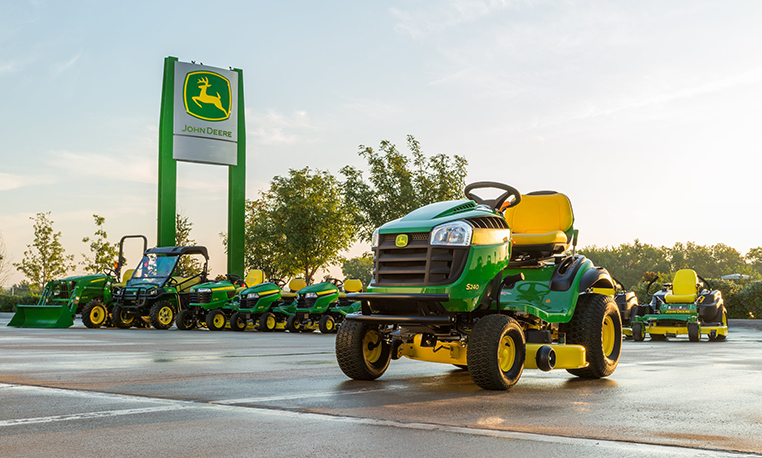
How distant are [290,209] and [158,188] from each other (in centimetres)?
1185

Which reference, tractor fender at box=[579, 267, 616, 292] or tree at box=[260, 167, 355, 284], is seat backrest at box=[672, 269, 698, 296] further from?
tree at box=[260, 167, 355, 284]

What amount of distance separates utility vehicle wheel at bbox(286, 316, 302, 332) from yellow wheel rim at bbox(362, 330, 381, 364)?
50.0ft

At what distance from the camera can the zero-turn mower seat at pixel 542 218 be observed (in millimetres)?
8367

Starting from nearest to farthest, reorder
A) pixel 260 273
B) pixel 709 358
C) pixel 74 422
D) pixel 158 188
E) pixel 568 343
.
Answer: pixel 74 422 < pixel 568 343 < pixel 709 358 < pixel 260 273 < pixel 158 188

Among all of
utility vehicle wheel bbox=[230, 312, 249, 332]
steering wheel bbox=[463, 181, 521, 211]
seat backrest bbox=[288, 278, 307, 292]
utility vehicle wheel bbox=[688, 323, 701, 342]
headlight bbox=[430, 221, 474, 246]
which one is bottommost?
utility vehicle wheel bbox=[688, 323, 701, 342]

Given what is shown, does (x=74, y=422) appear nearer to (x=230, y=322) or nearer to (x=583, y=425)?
(x=583, y=425)

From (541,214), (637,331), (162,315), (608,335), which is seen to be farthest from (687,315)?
(162,315)

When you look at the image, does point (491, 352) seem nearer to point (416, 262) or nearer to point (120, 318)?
point (416, 262)

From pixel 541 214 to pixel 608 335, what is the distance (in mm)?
1590

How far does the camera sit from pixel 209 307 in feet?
78.2

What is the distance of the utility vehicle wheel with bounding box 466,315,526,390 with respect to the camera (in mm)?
6680

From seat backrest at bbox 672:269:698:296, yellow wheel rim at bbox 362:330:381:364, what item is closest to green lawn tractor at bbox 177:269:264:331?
seat backrest at bbox 672:269:698:296

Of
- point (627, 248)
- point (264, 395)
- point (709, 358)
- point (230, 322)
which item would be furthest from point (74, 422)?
point (627, 248)

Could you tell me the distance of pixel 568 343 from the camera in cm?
828
